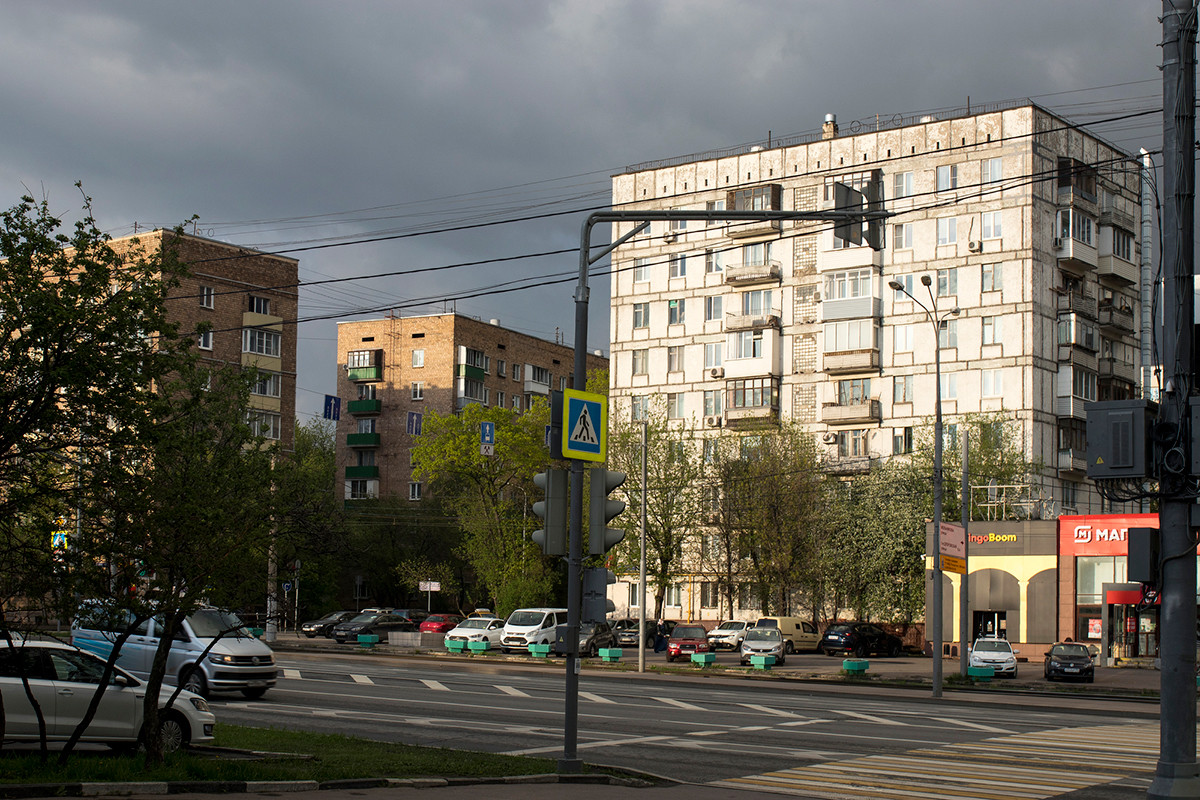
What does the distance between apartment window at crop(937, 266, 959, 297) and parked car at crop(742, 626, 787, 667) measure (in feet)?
91.1

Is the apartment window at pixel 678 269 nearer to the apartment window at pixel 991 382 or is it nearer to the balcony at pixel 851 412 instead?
the balcony at pixel 851 412

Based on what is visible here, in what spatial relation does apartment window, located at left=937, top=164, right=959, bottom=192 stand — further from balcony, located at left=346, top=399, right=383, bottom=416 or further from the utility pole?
the utility pole

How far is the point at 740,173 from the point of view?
7506 cm

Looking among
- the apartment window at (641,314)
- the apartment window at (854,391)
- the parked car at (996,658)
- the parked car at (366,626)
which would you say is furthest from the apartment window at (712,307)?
the parked car at (996,658)

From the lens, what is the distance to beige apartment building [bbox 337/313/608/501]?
9612 cm

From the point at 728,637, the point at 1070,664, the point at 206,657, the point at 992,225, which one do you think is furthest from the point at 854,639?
the point at 206,657

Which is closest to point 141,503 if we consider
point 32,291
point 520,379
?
point 32,291

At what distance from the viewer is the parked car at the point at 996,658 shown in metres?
42.2

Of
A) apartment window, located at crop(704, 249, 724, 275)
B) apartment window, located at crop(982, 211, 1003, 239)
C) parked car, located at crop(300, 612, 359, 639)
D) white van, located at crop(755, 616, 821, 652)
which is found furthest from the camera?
apartment window, located at crop(704, 249, 724, 275)

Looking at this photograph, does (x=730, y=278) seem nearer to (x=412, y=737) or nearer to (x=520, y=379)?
(x=520, y=379)

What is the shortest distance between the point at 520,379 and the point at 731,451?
37.6m

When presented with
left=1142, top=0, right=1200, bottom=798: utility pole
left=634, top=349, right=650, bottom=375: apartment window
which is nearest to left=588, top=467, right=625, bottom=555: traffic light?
left=1142, top=0, right=1200, bottom=798: utility pole

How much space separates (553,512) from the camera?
14.4m

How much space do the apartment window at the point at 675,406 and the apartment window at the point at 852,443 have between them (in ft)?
36.9
